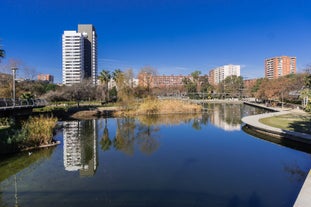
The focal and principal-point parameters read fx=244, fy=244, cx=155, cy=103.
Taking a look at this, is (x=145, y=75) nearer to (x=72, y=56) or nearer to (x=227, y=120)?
(x=227, y=120)

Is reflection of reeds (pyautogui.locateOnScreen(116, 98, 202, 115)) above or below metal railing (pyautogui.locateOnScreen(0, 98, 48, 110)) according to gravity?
below

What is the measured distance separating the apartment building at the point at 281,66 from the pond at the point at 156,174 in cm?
11321

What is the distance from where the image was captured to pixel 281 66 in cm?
11494

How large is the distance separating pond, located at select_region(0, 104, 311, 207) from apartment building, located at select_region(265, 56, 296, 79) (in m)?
113

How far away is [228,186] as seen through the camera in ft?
26.3

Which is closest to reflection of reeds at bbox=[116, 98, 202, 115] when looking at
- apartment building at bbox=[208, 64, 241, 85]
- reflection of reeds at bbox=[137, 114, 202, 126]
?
reflection of reeds at bbox=[137, 114, 202, 126]

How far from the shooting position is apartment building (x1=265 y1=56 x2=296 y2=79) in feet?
376

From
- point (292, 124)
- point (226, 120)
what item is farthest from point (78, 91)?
point (292, 124)

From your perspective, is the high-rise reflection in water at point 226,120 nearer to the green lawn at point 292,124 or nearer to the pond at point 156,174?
the green lawn at point 292,124

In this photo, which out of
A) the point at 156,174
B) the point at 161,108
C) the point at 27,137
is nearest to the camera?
the point at 156,174

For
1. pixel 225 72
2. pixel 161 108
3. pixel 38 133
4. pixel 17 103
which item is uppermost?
pixel 225 72

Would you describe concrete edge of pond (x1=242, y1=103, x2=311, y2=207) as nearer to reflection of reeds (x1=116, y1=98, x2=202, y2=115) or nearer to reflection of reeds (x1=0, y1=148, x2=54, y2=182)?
reflection of reeds (x1=0, y1=148, x2=54, y2=182)

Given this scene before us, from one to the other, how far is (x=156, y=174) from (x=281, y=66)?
4839 inches

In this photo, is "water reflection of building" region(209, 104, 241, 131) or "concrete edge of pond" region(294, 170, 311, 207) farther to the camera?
"water reflection of building" region(209, 104, 241, 131)
